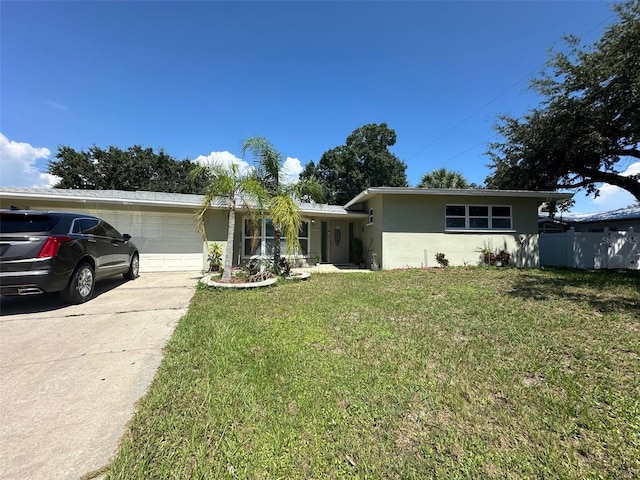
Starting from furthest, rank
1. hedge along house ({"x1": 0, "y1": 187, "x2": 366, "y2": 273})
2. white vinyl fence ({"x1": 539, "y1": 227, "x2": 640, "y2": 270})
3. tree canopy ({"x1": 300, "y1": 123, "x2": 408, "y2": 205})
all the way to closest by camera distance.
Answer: tree canopy ({"x1": 300, "y1": 123, "x2": 408, "y2": 205}), white vinyl fence ({"x1": 539, "y1": 227, "x2": 640, "y2": 270}), hedge along house ({"x1": 0, "y1": 187, "x2": 366, "y2": 273})

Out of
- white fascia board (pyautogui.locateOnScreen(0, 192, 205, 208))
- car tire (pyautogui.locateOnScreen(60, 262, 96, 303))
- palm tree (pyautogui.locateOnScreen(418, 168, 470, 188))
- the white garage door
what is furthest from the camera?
Answer: palm tree (pyautogui.locateOnScreen(418, 168, 470, 188))

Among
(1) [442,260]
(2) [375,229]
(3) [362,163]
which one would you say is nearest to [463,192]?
(1) [442,260]

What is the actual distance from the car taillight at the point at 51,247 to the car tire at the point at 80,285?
0.68 m

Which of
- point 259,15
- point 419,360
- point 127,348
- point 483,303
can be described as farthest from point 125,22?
point 483,303

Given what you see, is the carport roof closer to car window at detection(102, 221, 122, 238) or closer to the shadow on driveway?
car window at detection(102, 221, 122, 238)

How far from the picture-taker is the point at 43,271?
4727mm

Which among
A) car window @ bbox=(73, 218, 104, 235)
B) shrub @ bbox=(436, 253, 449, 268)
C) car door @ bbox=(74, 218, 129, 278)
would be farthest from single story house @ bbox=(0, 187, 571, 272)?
car window @ bbox=(73, 218, 104, 235)

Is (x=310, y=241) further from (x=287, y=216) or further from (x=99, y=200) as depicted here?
(x=99, y=200)

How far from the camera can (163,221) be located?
416 inches

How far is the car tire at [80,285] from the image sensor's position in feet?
17.5

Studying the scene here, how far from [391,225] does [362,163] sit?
18445 millimetres

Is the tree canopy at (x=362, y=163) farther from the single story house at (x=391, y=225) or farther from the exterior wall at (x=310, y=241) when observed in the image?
the single story house at (x=391, y=225)

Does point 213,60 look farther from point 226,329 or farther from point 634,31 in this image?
point 634,31

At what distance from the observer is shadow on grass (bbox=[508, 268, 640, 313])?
547 cm
